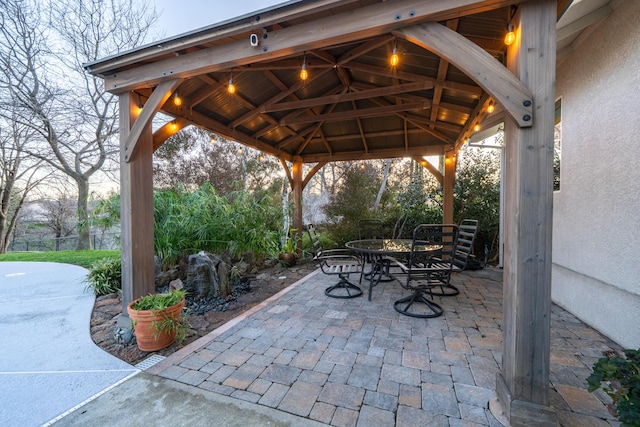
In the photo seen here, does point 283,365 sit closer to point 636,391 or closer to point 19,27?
point 636,391

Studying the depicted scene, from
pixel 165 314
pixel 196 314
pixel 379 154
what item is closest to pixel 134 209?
pixel 165 314

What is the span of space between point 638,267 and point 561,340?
0.87 m

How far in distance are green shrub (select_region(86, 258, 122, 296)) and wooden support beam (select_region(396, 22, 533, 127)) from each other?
15.5ft

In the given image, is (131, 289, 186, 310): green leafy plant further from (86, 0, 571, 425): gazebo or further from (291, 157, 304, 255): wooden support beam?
(291, 157, 304, 255): wooden support beam

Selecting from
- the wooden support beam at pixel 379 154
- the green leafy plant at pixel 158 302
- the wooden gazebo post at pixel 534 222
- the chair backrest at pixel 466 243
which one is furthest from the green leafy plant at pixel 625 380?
the wooden support beam at pixel 379 154

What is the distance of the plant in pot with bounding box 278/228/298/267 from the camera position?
6.16 metres

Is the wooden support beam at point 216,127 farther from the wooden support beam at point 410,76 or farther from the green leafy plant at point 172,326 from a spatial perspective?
the green leafy plant at point 172,326

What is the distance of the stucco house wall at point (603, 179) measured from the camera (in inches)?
88.9

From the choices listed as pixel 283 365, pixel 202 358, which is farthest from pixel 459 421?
pixel 202 358

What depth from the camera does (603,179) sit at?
102 inches

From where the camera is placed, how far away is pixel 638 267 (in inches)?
86.4

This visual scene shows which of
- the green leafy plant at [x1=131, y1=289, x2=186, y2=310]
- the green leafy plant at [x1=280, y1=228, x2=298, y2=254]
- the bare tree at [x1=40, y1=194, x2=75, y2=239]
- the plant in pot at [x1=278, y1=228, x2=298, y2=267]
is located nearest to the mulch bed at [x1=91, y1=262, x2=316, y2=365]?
the green leafy plant at [x1=131, y1=289, x2=186, y2=310]

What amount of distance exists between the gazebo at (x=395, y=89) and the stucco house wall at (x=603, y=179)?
2.94 ft

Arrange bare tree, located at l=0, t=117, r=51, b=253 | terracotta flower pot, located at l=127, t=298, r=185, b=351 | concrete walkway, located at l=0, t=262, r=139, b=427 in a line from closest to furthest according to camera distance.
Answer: concrete walkway, located at l=0, t=262, r=139, b=427, terracotta flower pot, located at l=127, t=298, r=185, b=351, bare tree, located at l=0, t=117, r=51, b=253
